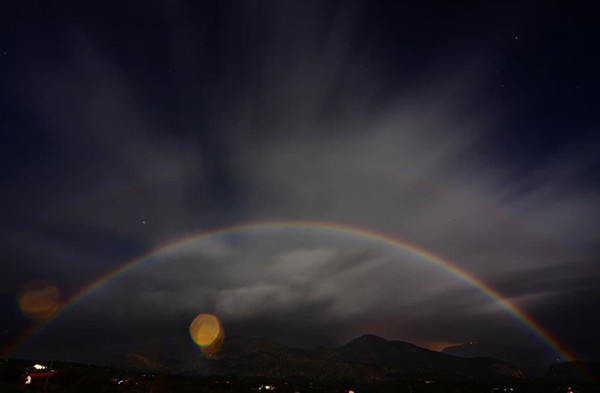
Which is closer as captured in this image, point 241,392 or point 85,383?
point 85,383

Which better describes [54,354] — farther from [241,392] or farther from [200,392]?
[241,392]

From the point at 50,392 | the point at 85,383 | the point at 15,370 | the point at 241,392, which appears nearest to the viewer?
the point at 50,392

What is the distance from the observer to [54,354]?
269 feet

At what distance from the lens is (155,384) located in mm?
100688

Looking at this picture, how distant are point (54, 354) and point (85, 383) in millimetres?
41474

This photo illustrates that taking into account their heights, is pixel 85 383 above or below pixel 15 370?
below

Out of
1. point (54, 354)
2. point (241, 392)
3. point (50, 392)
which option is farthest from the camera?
point (241, 392)

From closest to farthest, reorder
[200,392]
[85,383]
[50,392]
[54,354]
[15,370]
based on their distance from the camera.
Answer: [54,354] → [50,392] → [85,383] → [15,370] → [200,392]

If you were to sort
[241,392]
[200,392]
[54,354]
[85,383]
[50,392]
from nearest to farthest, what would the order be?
[54,354]
[50,392]
[85,383]
[200,392]
[241,392]

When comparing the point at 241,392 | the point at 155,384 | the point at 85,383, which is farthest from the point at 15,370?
the point at 241,392

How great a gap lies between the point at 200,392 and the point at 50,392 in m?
62.0

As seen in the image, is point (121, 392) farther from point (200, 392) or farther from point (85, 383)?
point (200, 392)

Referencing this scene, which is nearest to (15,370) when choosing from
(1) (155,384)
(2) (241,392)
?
(1) (155,384)

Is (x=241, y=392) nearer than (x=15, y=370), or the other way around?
(x=15, y=370)
